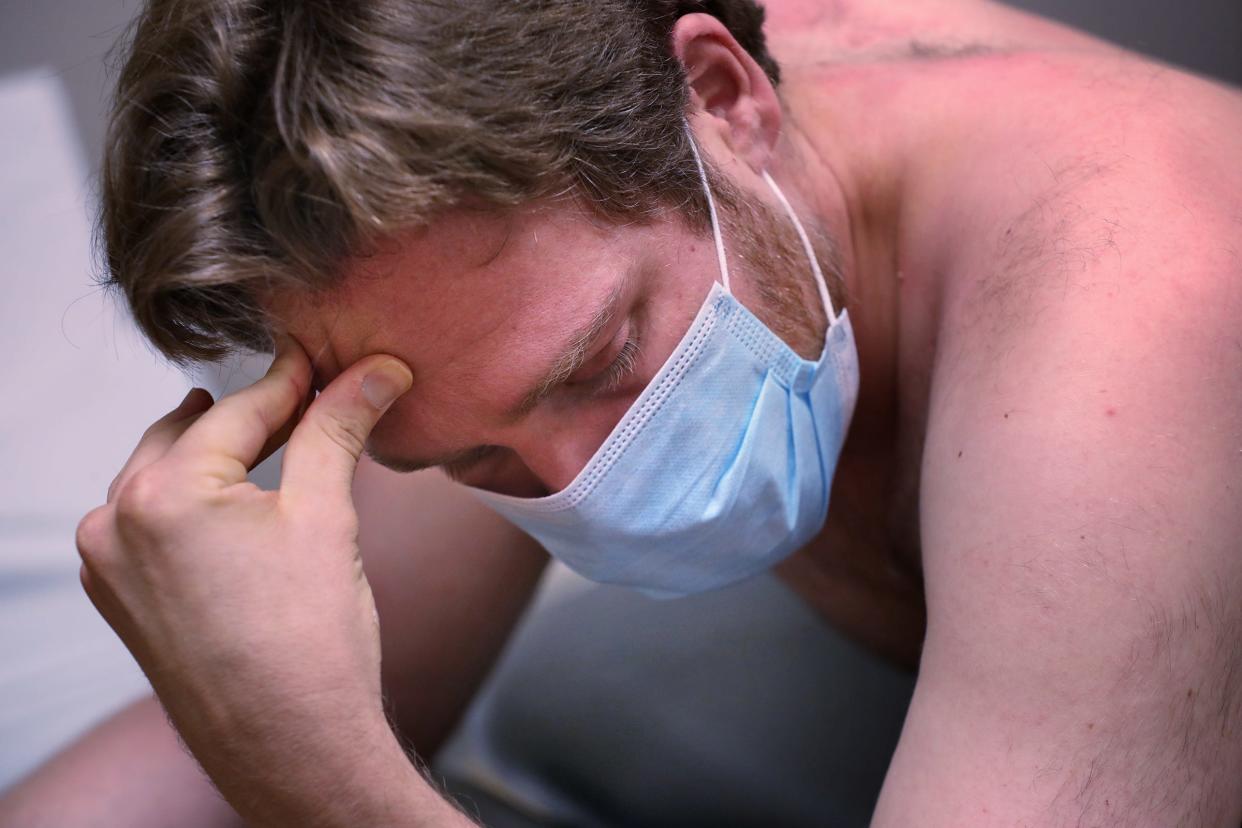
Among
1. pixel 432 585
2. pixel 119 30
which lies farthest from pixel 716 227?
pixel 119 30

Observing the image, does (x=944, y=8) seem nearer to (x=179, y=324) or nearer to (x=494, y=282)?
(x=494, y=282)

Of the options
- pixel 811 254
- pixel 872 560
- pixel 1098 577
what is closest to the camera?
pixel 1098 577

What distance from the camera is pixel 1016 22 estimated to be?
125 centimetres

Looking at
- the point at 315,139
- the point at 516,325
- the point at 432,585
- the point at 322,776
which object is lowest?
the point at 432,585

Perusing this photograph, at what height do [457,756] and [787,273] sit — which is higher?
[787,273]

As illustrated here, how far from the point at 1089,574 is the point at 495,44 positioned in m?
0.53

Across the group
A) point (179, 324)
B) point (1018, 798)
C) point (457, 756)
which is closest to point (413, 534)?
point (457, 756)

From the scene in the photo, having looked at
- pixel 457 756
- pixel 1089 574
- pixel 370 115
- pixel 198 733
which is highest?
pixel 370 115

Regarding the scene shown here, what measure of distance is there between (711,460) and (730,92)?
0.34m

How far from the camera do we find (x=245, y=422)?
2.69ft

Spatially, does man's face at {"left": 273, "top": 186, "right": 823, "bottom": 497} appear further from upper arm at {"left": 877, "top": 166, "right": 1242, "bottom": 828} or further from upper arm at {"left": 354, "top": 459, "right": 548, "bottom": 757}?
upper arm at {"left": 354, "top": 459, "right": 548, "bottom": 757}

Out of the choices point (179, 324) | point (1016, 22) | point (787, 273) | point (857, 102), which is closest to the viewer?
point (179, 324)

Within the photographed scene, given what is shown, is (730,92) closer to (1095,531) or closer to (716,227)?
(716,227)

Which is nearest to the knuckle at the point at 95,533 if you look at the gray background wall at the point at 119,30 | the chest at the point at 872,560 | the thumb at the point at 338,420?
the thumb at the point at 338,420
